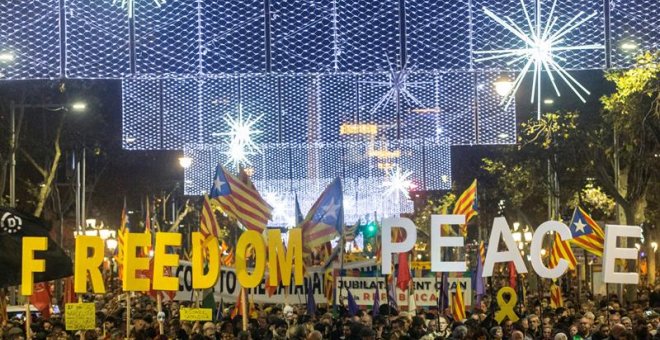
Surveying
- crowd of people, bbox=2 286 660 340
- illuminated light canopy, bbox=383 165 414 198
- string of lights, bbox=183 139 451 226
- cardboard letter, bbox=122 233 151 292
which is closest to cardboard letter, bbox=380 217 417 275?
crowd of people, bbox=2 286 660 340

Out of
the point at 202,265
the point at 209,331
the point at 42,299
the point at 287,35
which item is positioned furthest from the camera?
the point at 42,299

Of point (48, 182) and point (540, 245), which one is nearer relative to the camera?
point (540, 245)

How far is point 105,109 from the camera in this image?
4394 cm

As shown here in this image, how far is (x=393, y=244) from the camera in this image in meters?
16.9

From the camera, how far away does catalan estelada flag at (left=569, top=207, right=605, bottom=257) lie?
2348 cm

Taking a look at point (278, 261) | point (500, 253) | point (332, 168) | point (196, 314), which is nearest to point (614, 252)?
point (500, 253)

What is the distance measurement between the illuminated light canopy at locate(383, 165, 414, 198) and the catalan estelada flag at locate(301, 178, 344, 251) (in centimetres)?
968

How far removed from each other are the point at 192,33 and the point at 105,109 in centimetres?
3009

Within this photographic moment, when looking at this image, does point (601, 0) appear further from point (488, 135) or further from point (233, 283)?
point (233, 283)

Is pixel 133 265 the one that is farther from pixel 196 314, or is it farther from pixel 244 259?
pixel 244 259

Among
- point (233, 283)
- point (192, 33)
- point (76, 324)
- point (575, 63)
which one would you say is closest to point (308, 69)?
point (192, 33)

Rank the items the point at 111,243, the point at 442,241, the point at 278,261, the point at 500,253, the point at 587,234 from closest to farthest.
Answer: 1. the point at 500,253
2. the point at 442,241
3. the point at 278,261
4. the point at 587,234
5. the point at 111,243

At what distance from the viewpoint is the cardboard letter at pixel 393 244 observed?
55.4 feet

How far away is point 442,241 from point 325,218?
5.29m
